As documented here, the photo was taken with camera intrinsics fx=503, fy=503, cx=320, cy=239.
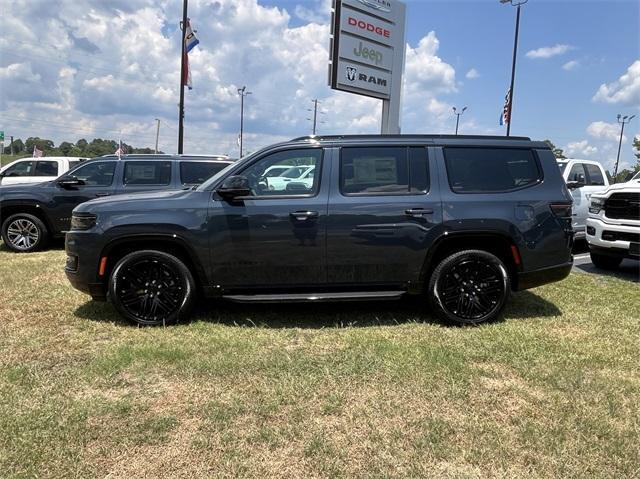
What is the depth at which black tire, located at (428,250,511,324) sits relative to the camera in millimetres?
4914

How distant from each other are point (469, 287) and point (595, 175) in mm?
7484

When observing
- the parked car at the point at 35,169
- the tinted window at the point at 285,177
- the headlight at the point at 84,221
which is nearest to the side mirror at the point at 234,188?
the tinted window at the point at 285,177

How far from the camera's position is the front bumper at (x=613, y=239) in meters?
7.13

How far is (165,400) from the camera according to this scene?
11.2 ft

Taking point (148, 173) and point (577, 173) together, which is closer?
point (148, 173)

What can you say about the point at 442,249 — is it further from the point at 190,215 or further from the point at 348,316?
the point at 190,215

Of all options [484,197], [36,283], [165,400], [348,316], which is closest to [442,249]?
[484,197]

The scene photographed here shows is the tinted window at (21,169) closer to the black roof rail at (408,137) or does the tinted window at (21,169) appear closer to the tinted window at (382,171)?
the black roof rail at (408,137)

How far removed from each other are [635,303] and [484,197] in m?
2.68

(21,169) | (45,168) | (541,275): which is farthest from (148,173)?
(541,275)

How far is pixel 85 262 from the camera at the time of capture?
4777mm

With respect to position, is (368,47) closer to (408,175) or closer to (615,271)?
(615,271)

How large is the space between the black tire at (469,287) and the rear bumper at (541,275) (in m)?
0.16

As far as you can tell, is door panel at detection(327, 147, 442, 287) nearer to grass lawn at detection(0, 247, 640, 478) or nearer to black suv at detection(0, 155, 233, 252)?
grass lawn at detection(0, 247, 640, 478)
